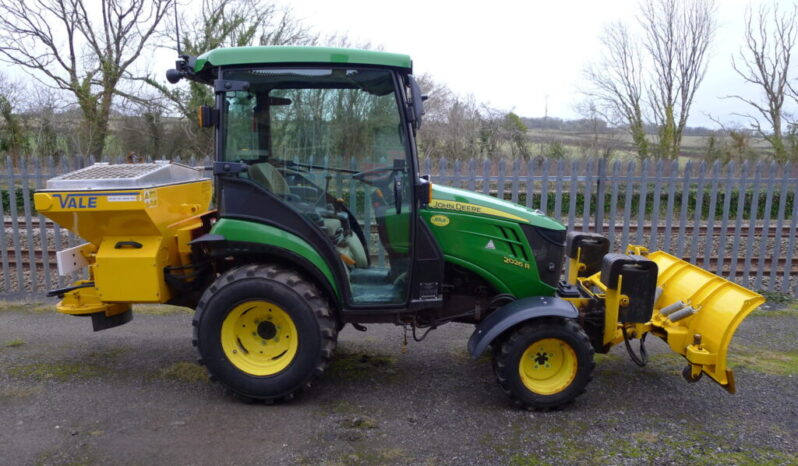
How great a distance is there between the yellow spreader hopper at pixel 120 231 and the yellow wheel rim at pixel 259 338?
0.66 meters

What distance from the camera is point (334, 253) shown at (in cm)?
396

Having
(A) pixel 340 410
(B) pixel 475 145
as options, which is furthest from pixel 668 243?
(B) pixel 475 145

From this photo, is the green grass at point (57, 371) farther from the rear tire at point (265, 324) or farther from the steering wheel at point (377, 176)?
the steering wheel at point (377, 176)

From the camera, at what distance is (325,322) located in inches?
152

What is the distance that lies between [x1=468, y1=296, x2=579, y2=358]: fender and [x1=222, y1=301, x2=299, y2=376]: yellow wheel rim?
1.31 metres

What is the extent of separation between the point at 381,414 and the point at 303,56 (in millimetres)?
2551

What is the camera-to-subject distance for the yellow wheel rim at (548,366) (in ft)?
12.7

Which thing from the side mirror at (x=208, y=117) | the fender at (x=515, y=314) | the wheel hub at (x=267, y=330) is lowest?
the wheel hub at (x=267, y=330)

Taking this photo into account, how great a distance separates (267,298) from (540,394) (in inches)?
80.6

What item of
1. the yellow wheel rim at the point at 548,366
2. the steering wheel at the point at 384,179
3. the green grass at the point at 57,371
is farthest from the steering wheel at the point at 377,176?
the green grass at the point at 57,371

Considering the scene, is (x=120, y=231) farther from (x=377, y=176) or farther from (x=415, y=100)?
(x=415, y=100)

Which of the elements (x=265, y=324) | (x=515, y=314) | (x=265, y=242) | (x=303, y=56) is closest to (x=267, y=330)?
(x=265, y=324)

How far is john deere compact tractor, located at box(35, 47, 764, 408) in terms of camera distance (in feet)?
12.5

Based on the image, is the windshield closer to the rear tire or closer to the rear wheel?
the rear tire
